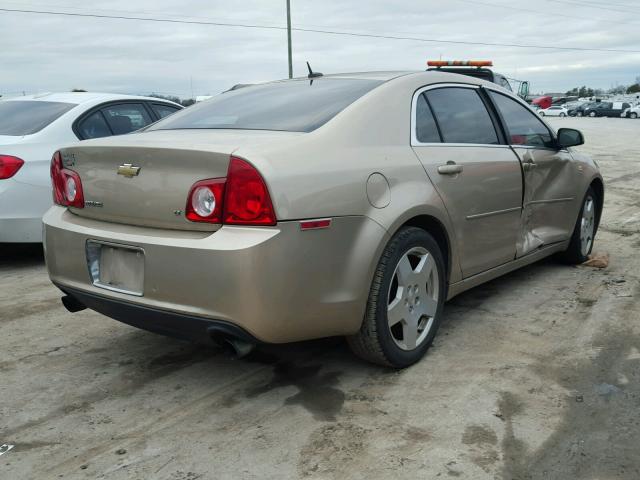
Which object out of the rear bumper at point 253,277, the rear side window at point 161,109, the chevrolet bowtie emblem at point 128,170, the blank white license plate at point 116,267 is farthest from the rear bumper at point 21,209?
the chevrolet bowtie emblem at point 128,170

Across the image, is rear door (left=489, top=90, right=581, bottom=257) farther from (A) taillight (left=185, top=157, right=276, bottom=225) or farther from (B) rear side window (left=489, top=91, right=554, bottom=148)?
(A) taillight (left=185, top=157, right=276, bottom=225)

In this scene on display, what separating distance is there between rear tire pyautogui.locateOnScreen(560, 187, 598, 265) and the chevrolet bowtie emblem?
373cm

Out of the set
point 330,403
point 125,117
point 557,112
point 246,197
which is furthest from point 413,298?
point 557,112

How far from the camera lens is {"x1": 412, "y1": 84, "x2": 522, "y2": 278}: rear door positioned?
11.9 ft

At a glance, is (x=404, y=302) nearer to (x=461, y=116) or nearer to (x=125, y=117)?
(x=461, y=116)

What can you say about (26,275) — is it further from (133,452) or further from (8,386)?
(133,452)

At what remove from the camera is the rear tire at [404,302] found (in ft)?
10.4

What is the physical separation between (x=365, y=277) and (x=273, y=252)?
53 cm

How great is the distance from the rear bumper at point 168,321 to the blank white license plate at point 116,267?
7 cm

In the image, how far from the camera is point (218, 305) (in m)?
2.75

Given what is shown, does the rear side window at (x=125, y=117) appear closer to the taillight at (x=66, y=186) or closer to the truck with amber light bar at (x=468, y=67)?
the taillight at (x=66, y=186)

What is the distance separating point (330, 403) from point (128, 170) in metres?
1.40

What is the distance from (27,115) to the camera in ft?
19.8

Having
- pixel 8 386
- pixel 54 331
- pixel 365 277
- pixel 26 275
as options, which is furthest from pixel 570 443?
pixel 26 275
